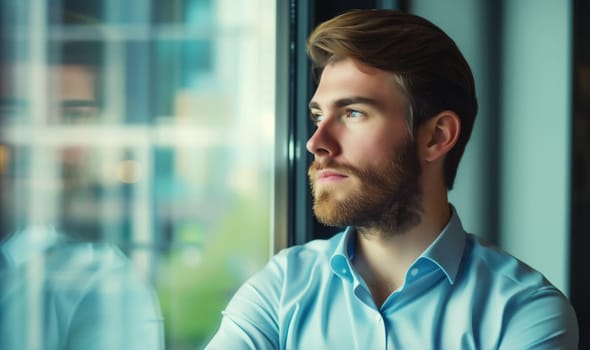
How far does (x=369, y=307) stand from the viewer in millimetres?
1349

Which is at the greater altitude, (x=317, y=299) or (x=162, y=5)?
(x=162, y=5)

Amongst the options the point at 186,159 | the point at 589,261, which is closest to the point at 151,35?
the point at 186,159

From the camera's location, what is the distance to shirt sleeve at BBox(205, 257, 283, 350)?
1.34 meters

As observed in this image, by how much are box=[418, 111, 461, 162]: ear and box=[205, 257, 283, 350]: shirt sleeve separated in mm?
390

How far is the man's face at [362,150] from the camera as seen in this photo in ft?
4.47

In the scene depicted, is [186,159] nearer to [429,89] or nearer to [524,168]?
[429,89]

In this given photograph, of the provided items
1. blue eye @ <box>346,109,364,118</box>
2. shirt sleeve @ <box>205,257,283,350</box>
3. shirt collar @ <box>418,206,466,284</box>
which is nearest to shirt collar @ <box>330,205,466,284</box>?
shirt collar @ <box>418,206,466,284</box>

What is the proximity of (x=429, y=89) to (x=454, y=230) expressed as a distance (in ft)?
0.93

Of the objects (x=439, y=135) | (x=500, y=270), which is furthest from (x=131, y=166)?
(x=500, y=270)

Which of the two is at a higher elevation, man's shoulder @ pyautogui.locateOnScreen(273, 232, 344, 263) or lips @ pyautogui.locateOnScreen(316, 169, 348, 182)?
lips @ pyautogui.locateOnScreen(316, 169, 348, 182)

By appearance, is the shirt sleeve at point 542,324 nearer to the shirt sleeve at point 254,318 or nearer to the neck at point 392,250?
the neck at point 392,250

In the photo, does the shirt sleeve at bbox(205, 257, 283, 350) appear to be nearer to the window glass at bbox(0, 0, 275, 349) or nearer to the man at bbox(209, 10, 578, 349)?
the man at bbox(209, 10, 578, 349)

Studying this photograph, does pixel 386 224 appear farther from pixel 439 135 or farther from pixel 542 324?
pixel 542 324

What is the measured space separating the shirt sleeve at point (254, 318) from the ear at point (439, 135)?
39 centimetres
